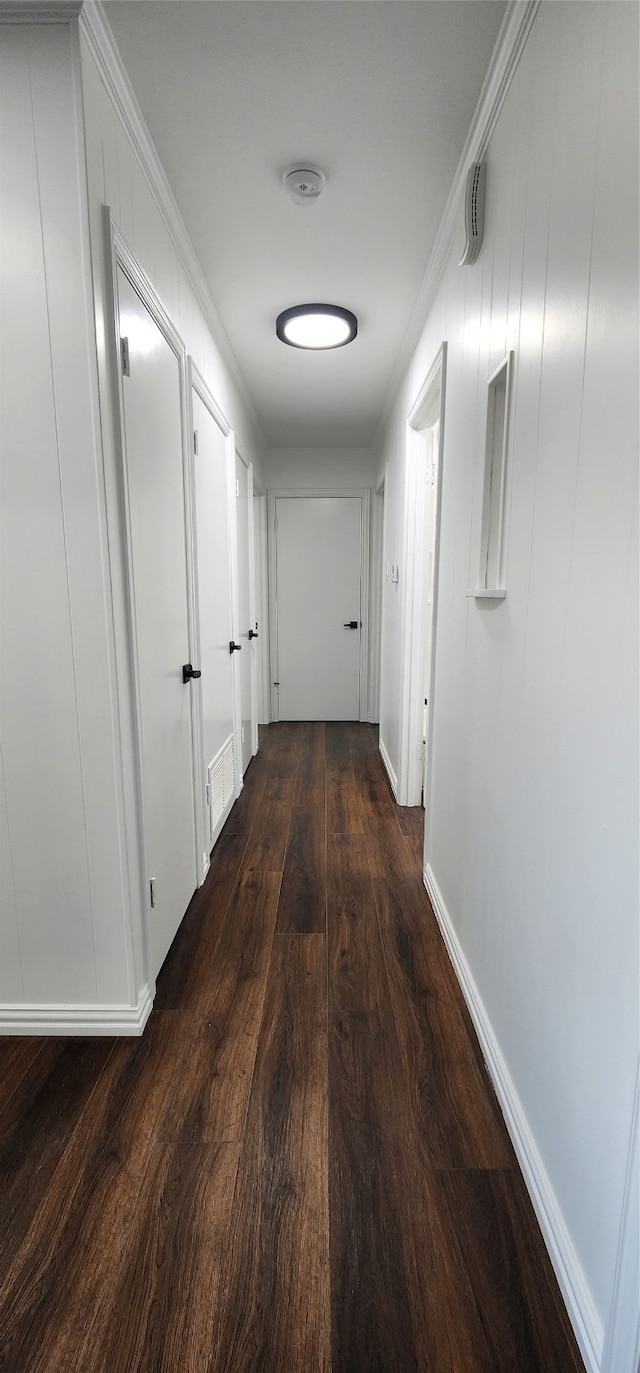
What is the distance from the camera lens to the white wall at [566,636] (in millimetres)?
801

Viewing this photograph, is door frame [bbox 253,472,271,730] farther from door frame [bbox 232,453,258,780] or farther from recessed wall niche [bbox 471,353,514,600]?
recessed wall niche [bbox 471,353,514,600]

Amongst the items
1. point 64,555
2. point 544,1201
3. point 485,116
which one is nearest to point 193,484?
point 64,555

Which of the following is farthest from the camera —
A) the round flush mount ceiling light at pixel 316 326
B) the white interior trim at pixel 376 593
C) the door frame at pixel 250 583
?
the white interior trim at pixel 376 593

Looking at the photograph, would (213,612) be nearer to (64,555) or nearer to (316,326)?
(64,555)

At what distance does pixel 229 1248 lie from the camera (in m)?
A: 1.05

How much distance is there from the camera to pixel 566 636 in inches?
39.3

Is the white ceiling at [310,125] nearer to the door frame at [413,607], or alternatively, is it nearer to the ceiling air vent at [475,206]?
the ceiling air vent at [475,206]

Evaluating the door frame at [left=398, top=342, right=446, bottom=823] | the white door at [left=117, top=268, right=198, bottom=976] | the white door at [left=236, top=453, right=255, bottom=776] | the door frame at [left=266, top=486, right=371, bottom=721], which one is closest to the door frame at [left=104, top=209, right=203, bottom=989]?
the white door at [left=117, top=268, right=198, bottom=976]

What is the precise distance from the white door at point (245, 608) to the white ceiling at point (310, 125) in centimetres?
123

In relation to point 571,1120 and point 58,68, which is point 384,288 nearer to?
point 58,68

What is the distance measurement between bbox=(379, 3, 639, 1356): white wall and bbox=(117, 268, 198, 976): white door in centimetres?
94

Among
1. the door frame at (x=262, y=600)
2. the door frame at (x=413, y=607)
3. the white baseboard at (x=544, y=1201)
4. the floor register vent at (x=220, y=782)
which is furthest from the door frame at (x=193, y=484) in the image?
the door frame at (x=262, y=600)

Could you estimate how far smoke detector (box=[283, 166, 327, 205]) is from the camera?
1655mm

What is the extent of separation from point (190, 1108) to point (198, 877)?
991 mm
